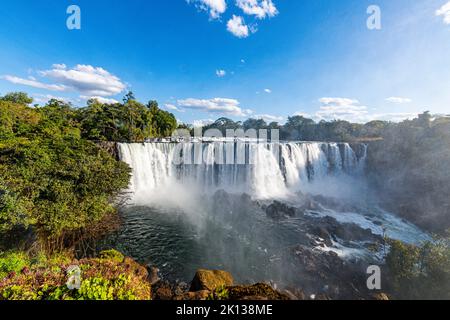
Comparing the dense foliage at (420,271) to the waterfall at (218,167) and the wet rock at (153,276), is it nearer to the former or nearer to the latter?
the wet rock at (153,276)

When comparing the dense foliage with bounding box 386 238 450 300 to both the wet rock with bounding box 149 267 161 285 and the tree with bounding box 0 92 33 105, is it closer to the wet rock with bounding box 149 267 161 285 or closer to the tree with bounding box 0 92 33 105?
the wet rock with bounding box 149 267 161 285

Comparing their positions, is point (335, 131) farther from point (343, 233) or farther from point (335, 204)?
point (343, 233)

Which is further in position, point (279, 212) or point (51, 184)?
point (279, 212)

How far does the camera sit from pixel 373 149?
3009cm

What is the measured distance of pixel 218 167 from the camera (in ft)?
79.4

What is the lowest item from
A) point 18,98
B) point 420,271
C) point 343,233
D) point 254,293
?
point 343,233

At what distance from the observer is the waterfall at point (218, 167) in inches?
864

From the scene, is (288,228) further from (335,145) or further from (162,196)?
(335,145)

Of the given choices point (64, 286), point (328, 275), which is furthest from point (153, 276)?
point (328, 275)

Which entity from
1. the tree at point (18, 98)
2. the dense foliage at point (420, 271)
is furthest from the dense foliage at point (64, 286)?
the tree at point (18, 98)

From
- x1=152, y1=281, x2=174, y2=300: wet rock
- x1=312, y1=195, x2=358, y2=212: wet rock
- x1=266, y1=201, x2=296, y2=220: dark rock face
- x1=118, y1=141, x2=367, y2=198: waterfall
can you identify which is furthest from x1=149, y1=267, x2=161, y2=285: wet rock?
x1=312, y1=195, x2=358, y2=212: wet rock

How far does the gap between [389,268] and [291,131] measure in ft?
186

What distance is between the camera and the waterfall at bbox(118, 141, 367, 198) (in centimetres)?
2195
